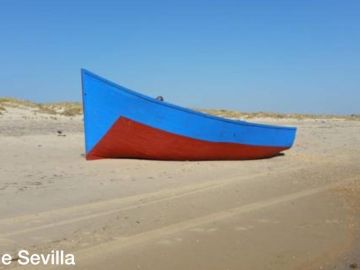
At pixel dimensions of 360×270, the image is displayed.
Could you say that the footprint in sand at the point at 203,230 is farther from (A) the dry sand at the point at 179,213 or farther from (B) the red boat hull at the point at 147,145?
(B) the red boat hull at the point at 147,145

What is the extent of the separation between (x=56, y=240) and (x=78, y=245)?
249 millimetres

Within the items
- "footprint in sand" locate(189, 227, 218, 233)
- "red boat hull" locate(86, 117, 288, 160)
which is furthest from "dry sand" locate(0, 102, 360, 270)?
"red boat hull" locate(86, 117, 288, 160)

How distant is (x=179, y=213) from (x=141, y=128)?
4.43 meters

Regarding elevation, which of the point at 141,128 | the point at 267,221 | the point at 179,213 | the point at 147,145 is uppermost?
the point at 141,128

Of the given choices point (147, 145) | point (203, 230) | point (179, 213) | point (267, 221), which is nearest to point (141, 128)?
point (147, 145)

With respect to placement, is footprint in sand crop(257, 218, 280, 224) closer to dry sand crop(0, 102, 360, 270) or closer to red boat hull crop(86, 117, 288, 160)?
dry sand crop(0, 102, 360, 270)

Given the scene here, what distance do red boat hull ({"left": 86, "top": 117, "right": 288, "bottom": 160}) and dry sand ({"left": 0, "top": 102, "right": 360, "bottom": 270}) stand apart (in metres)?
0.35


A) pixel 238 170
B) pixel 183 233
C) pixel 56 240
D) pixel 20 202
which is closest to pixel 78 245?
pixel 56 240

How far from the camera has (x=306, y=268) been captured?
408 centimetres

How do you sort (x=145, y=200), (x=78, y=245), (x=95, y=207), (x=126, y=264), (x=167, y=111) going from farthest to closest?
(x=167, y=111) < (x=145, y=200) < (x=95, y=207) < (x=78, y=245) < (x=126, y=264)

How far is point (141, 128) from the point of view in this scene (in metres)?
9.74

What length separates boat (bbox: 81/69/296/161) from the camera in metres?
9.52

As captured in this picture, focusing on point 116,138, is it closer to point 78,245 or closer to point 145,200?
point 145,200

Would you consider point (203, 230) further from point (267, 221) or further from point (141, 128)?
point (141, 128)
